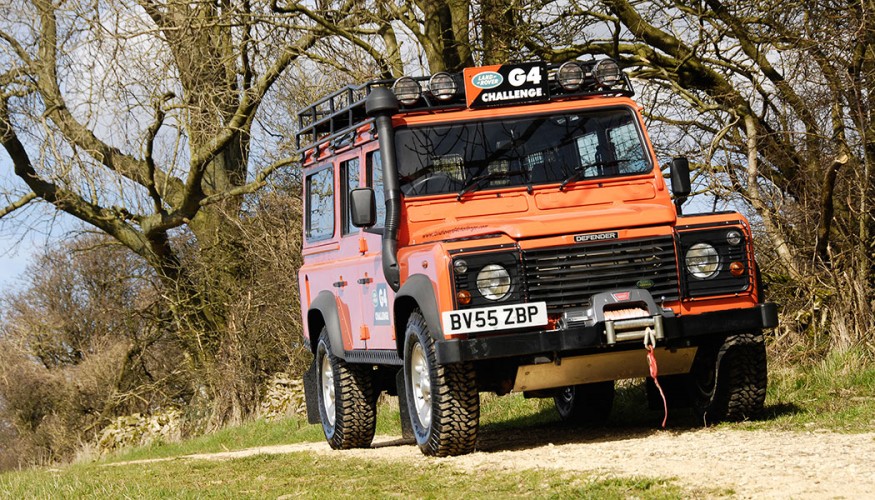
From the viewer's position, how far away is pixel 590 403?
11.2 metres

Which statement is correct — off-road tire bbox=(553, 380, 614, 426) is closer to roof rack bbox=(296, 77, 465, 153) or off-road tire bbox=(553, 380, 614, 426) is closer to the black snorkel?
the black snorkel

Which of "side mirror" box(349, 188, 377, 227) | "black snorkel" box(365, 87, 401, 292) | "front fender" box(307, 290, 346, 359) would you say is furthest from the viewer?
"front fender" box(307, 290, 346, 359)

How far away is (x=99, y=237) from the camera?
3173cm

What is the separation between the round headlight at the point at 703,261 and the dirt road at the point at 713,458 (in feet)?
3.49

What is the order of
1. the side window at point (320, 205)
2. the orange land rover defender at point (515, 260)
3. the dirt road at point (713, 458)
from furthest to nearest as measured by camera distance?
the side window at point (320, 205), the orange land rover defender at point (515, 260), the dirt road at point (713, 458)

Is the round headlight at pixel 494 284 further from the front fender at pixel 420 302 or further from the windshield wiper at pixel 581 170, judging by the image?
the windshield wiper at pixel 581 170

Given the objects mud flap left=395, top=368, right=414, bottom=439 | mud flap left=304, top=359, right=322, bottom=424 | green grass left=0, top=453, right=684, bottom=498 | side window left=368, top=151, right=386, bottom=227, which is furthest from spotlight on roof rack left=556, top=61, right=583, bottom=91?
mud flap left=304, top=359, right=322, bottom=424

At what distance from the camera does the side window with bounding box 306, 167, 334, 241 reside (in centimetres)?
1105

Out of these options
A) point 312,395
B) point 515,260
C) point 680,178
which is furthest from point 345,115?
point 515,260

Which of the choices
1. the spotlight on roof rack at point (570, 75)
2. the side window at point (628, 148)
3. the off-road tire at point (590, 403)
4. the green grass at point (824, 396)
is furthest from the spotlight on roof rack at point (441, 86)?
the green grass at point (824, 396)

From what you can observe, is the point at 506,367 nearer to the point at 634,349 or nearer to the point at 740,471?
the point at 634,349

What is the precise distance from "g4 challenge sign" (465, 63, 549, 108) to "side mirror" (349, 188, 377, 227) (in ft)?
3.72

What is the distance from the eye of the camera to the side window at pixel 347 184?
10336mm

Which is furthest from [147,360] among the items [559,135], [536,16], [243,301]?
[559,135]
